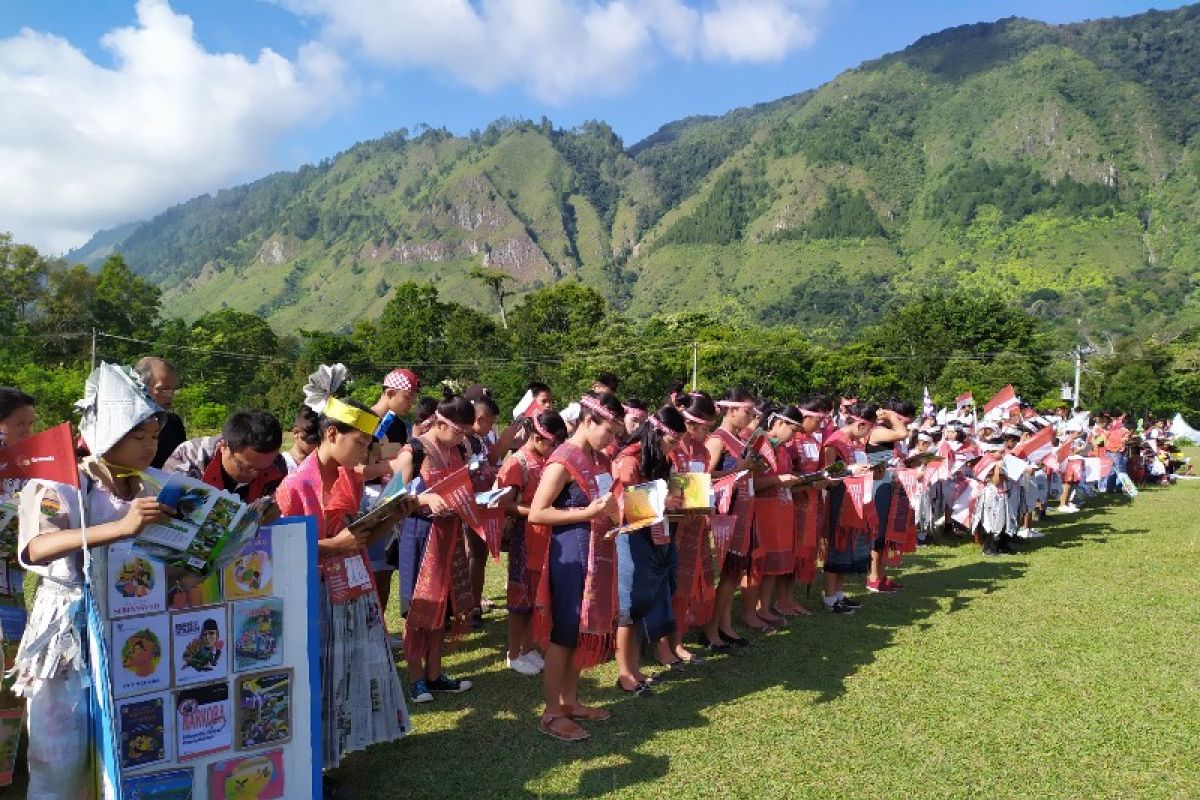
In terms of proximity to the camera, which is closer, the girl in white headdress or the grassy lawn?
the girl in white headdress

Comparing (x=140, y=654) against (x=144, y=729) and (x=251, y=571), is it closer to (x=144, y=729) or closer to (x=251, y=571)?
(x=144, y=729)

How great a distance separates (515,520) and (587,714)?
5.07 feet

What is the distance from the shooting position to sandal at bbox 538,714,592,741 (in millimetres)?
4652

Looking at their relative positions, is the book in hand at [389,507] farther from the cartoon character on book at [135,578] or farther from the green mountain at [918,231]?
the green mountain at [918,231]

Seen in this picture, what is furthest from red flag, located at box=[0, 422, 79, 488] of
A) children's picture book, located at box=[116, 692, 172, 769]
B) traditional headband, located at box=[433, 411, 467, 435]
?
traditional headband, located at box=[433, 411, 467, 435]

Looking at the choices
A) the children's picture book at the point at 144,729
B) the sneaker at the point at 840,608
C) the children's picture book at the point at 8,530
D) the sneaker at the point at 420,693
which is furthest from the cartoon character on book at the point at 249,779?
the sneaker at the point at 840,608

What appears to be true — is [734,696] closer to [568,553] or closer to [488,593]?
[568,553]

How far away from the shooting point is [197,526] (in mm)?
2924

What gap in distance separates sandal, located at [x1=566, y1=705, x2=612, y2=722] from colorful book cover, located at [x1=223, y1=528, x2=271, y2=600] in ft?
7.33

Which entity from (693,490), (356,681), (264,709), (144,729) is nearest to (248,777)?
(264,709)

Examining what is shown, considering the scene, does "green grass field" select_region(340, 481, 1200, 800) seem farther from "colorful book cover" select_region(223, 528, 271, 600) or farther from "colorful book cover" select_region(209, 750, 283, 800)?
"colorful book cover" select_region(223, 528, 271, 600)

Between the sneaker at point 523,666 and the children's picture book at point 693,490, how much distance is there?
6.03 ft

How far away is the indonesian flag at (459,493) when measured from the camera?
424cm

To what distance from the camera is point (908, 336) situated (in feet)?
216
